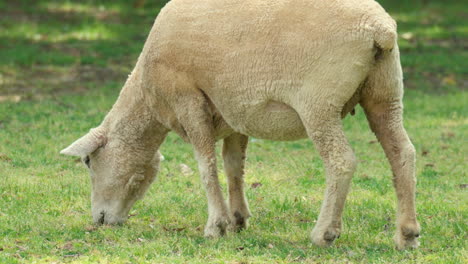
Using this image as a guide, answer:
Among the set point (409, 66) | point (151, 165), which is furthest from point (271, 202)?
point (409, 66)

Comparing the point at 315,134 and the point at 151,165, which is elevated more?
the point at 315,134

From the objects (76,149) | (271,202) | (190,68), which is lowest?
(271,202)

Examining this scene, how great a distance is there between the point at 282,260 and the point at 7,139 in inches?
204

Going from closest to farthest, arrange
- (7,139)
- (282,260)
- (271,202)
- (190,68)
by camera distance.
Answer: (282,260)
(190,68)
(271,202)
(7,139)

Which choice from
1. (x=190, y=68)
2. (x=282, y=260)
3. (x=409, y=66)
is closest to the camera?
(x=282, y=260)

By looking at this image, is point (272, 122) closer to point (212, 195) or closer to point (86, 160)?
point (212, 195)

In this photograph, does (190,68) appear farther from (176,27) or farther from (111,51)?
(111,51)

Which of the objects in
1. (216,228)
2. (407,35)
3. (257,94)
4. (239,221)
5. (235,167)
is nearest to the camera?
(257,94)

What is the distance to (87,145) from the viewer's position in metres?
7.00

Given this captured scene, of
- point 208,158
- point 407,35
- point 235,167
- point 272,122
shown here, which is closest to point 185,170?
point 235,167

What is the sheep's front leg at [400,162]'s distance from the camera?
19.8 ft

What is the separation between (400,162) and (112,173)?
2311 mm

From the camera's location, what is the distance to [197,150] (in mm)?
6676

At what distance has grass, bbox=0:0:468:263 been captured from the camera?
6.20 m
